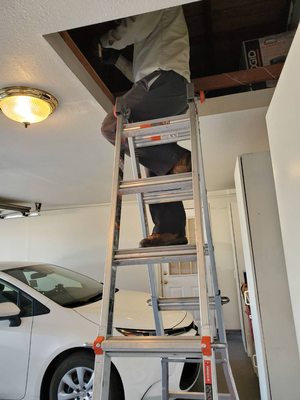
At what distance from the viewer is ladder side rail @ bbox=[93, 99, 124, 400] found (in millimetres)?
867

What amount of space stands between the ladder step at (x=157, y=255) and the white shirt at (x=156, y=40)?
90 cm

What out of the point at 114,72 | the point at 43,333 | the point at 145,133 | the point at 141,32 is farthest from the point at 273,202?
the point at 43,333

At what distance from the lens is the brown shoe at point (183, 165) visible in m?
1.32

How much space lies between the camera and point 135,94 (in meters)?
1.37

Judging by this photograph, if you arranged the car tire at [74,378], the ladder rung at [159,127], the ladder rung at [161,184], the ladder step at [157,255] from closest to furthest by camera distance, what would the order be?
the ladder step at [157,255] < the ladder rung at [161,184] < the ladder rung at [159,127] < the car tire at [74,378]

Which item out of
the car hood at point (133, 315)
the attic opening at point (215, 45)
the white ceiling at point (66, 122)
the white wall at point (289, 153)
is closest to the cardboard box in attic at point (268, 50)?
the attic opening at point (215, 45)

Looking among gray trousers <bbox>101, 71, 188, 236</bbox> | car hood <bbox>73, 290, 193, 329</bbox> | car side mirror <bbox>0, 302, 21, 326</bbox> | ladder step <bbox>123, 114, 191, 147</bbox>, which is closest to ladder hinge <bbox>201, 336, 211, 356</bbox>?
gray trousers <bbox>101, 71, 188, 236</bbox>

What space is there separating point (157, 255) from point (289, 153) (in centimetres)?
81

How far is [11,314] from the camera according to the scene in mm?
2289

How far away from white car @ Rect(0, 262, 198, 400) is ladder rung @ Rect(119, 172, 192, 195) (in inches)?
54.3

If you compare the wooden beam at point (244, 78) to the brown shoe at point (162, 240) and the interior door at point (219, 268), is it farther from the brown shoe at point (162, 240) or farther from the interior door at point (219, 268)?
the interior door at point (219, 268)

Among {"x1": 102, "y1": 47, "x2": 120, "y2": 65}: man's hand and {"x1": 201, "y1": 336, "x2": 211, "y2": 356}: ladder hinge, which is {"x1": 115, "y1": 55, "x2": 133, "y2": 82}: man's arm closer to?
{"x1": 102, "y1": 47, "x2": 120, "y2": 65}: man's hand

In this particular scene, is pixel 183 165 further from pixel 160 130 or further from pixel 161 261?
pixel 161 261

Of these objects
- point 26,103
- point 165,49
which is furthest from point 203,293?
point 26,103
